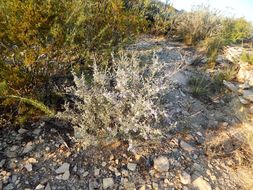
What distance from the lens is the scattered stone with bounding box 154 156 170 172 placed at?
8.65 ft

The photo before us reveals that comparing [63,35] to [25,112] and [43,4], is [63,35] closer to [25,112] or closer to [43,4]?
[43,4]

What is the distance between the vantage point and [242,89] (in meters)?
4.24

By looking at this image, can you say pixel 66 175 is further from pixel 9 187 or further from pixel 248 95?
pixel 248 95

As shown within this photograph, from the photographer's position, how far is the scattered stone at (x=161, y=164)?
8.65 ft

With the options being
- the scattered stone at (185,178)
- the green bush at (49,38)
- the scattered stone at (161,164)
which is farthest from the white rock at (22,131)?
the scattered stone at (185,178)

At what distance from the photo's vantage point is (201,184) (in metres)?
2.60

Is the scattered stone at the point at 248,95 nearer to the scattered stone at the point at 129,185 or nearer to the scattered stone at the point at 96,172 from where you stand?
the scattered stone at the point at 129,185

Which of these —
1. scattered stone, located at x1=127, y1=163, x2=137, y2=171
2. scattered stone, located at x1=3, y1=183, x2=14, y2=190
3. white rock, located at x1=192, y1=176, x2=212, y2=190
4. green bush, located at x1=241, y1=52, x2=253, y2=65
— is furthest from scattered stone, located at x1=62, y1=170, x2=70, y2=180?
green bush, located at x1=241, y1=52, x2=253, y2=65

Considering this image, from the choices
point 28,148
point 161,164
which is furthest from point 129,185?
point 28,148

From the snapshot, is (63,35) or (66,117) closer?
(66,117)

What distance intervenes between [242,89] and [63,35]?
2.68 m

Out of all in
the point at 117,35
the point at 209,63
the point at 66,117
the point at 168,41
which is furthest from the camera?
the point at 168,41

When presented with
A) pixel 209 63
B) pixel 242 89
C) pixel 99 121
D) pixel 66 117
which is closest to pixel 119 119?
pixel 99 121

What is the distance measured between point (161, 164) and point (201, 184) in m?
0.38
